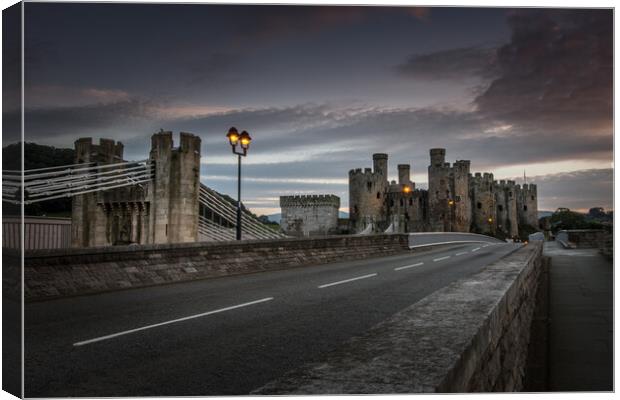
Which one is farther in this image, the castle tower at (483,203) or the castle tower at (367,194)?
the castle tower at (483,203)

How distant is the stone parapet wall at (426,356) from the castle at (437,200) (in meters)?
82.7

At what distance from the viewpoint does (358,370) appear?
121 inches

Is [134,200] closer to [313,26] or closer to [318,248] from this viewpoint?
[318,248]

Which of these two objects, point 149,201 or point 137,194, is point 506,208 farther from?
point 149,201

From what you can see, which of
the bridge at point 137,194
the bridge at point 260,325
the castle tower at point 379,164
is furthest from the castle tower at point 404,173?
the bridge at point 260,325

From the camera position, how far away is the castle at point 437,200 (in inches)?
3605

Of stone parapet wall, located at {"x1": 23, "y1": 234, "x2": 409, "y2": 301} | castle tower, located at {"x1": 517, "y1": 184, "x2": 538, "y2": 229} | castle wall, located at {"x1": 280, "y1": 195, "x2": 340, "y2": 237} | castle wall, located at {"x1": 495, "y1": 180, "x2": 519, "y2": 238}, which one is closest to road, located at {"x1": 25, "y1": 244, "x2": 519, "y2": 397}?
stone parapet wall, located at {"x1": 23, "y1": 234, "x2": 409, "y2": 301}

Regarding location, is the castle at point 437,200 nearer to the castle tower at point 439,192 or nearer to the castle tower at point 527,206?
the castle tower at point 439,192

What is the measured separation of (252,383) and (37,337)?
3.13 meters

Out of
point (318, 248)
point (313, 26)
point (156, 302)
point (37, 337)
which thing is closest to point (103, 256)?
point (156, 302)

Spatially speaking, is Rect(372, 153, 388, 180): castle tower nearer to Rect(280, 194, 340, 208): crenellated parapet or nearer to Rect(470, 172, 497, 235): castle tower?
Rect(280, 194, 340, 208): crenellated parapet

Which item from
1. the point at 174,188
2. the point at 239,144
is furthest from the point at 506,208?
the point at 239,144

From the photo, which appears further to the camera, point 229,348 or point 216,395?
point 229,348

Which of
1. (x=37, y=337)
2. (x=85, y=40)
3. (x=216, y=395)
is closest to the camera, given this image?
(x=216, y=395)
